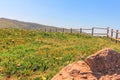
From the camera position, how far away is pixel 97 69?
10469 mm

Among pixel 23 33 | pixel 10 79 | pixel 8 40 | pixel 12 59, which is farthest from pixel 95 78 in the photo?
pixel 23 33

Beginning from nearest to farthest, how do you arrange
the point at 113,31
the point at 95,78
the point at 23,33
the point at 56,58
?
the point at 95,78 → the point at 56,58 → the point at 23,33 → the point at 113,31

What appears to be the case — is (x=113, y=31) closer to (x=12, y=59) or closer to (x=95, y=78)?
(x=12, y=59)

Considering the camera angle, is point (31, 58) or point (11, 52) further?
point (11, 52)

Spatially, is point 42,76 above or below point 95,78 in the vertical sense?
below

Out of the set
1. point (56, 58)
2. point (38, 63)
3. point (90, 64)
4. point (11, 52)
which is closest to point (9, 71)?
point (38, 63)

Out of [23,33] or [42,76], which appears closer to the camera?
[42,76]

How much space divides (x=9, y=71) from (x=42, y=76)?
2.54 meters

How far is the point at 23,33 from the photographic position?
37062 millimetres

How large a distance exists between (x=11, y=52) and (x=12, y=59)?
10.9 feet

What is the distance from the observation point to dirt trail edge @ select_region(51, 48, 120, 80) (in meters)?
10.2

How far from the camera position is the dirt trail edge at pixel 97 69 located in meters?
10.2

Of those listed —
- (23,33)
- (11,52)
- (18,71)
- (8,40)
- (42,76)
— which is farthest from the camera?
(23,33)

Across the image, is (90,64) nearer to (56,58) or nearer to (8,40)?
(56,58)
